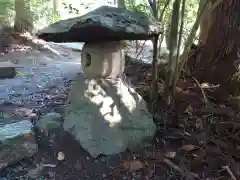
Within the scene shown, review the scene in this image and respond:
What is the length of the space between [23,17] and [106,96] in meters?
5.74

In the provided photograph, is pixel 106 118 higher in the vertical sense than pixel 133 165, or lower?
higher

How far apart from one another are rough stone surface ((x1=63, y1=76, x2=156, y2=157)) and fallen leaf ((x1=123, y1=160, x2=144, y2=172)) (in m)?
0.14

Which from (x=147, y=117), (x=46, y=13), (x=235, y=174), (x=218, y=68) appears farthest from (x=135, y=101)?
(x=46, y=13)

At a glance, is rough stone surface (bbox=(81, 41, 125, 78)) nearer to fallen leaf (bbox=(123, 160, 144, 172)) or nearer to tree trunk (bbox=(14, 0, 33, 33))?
fallen leaf (bbox=(123, 160, 144, 172))

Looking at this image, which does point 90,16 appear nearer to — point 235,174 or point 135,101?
point 135,101

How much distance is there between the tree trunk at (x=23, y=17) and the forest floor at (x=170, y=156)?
18.0 ft

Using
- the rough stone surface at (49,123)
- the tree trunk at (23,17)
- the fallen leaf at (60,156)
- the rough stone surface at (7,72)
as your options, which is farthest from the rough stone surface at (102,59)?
the tree trunk at (23,17)

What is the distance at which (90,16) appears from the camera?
92.7 inches

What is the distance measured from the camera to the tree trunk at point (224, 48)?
11.5 feet

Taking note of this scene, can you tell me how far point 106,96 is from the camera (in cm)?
269

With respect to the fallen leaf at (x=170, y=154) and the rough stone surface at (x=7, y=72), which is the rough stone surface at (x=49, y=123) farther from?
the rough stone surface at (x=7, y=72)

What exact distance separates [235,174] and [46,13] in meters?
7.49

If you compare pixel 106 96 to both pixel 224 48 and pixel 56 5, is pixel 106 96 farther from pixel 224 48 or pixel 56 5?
pixel 56 5

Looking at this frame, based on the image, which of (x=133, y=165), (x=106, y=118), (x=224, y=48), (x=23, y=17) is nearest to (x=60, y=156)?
(x=106, y=118)
